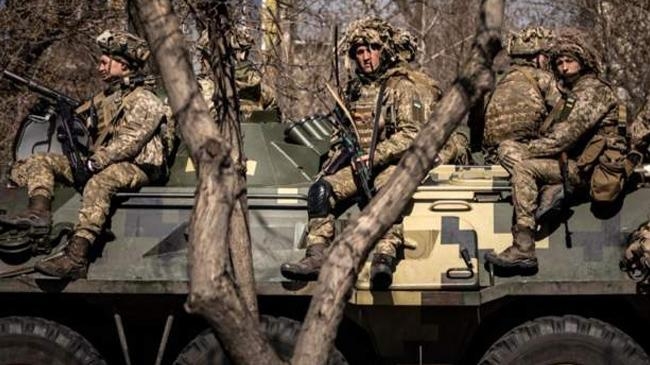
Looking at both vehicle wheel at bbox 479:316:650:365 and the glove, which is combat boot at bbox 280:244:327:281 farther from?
the glove

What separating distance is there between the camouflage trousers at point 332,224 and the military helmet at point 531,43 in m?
1.44

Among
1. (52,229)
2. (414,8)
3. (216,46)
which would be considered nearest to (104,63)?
(52,229)

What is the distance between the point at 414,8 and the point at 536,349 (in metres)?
15.5

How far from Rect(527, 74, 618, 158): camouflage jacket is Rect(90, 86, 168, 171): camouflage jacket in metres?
2.34

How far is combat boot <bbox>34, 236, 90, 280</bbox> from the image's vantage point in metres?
9.65

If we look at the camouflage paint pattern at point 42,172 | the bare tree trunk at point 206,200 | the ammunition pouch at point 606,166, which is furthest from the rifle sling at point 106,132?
the bare tree trunk at point 206,200

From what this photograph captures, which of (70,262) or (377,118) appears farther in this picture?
(377,118)

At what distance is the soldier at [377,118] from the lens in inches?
375

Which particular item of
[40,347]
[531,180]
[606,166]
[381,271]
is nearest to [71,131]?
[40,347]

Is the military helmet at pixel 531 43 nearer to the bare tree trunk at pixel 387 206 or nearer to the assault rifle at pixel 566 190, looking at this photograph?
the assault rifle at pixel 566 190

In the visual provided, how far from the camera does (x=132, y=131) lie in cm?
1022

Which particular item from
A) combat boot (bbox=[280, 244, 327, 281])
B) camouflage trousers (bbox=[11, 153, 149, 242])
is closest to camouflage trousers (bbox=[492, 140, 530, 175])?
combat boot (bbox=[280, 244, 327, 281])

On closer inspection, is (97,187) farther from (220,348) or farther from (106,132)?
(220,348)

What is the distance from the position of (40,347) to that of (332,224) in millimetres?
1878
